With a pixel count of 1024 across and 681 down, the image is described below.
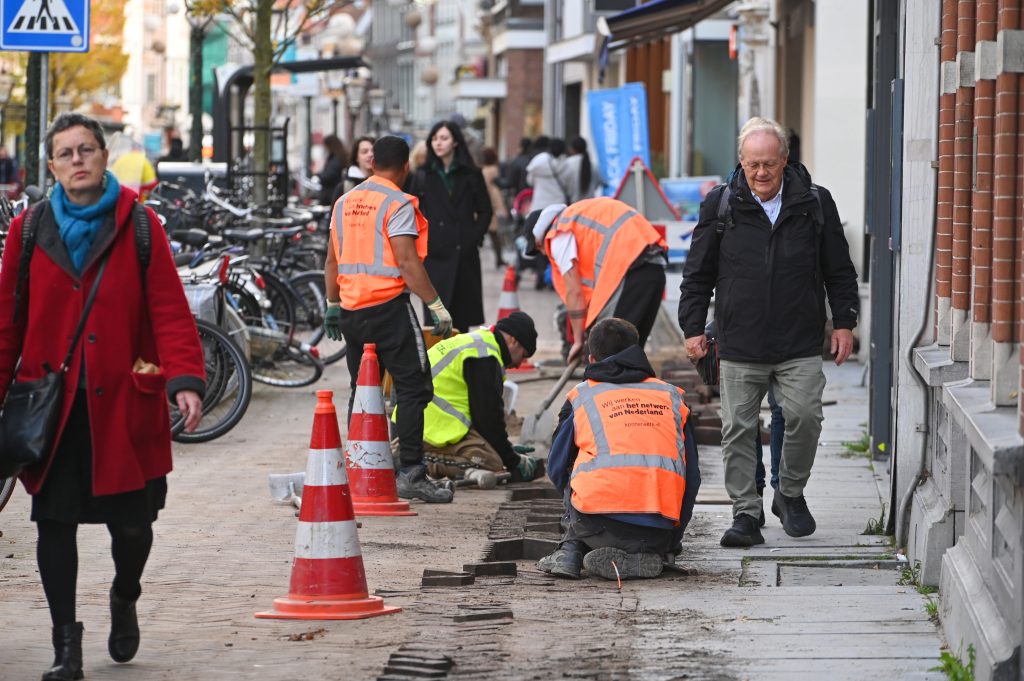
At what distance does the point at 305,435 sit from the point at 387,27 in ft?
377

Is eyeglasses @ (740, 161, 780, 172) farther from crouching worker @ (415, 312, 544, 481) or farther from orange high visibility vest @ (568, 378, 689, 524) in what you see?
crouching worker @ (415, 312, 544, 481)

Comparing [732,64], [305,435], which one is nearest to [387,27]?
[732,64]

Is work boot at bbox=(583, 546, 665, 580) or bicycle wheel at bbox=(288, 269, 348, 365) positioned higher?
bicycle wheel at bbox=(288, 269, 348, 365)

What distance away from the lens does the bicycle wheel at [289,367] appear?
48.7 feet

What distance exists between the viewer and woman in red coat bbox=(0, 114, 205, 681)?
6027 millimetres

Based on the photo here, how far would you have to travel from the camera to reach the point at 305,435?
12.7 m

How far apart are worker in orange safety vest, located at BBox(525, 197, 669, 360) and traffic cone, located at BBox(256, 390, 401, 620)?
176 inches

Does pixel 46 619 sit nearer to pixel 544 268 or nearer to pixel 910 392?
pixel 910 392

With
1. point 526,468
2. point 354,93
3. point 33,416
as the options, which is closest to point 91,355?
point 33,416

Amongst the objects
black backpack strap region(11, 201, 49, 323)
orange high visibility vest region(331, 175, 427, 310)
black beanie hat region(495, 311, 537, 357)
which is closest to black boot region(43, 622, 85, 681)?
black backpack strap region(11, 201, 49, 323)

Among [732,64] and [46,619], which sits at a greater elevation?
[732,64]

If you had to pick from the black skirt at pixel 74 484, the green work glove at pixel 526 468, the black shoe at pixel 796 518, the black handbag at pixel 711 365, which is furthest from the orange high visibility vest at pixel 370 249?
the black skirt at pixel 74 484

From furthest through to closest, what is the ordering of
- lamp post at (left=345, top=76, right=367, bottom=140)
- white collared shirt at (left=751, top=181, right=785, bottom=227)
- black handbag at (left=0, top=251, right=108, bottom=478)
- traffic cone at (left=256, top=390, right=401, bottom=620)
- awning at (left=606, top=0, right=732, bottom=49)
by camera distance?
lamp post at (left=345, top=76, right=367, bottom=140) → awning at (left=606, top=0, right=732, bottom=49) → white collared shirt at (left=751, top=181, right=785, bottom=227) → traffic cone at (left=256, top=390, right=401, bottom=620) → black handbag at (left=0, top=251, right=108, bottom=478)

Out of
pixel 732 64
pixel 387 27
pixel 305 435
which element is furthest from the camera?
pixel 387 27
